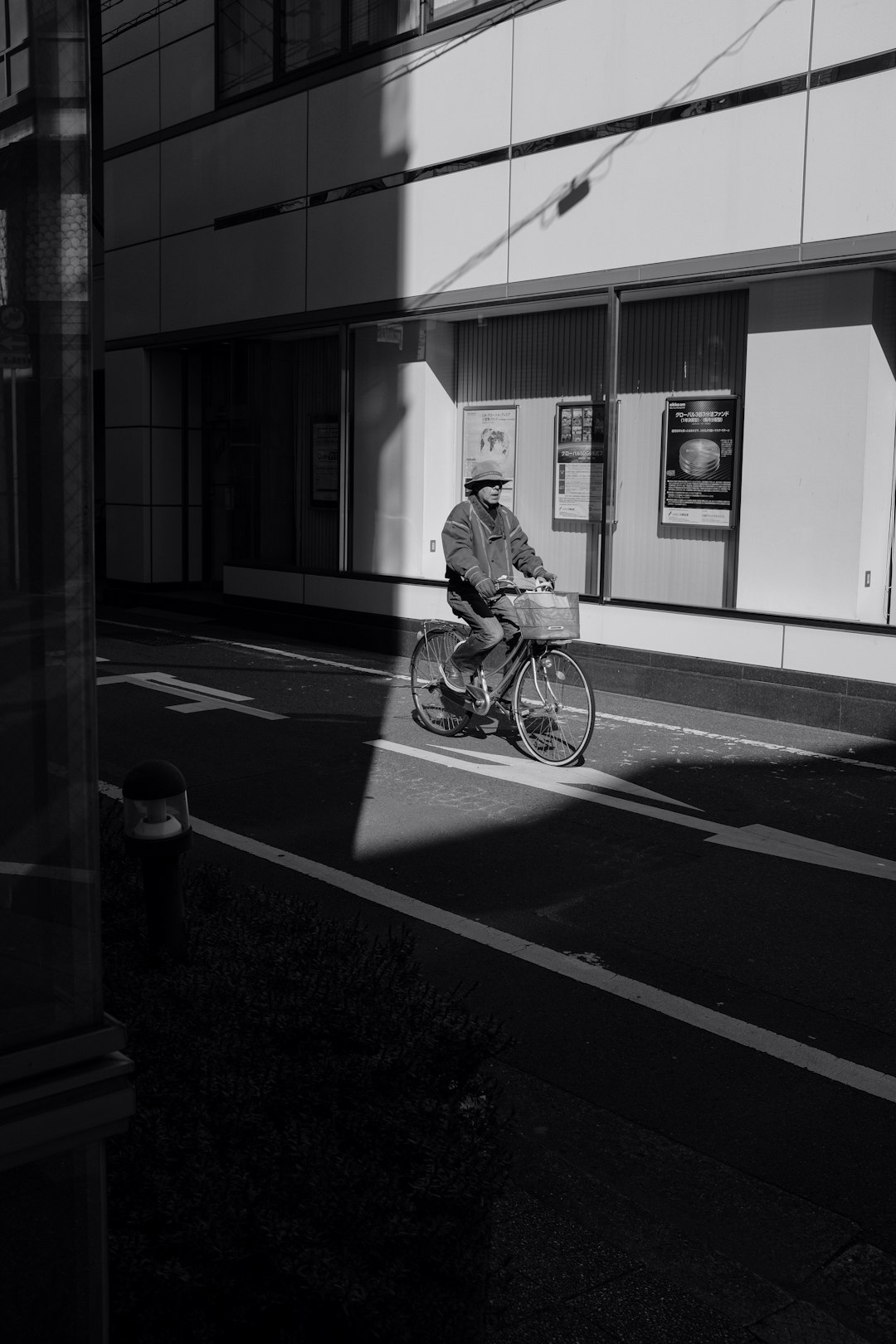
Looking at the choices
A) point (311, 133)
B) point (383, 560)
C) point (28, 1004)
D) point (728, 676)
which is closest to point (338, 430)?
point (383, 560)

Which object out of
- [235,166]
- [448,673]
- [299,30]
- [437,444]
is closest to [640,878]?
[448,673]

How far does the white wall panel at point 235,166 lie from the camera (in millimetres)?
16172

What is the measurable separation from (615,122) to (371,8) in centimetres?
442

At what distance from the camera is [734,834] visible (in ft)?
24.5

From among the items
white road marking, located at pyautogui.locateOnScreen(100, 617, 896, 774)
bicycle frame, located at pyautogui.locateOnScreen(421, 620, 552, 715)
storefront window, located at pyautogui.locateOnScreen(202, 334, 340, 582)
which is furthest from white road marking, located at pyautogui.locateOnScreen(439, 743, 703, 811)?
storefront window, located at pyautogui.locateOnScreen(202, 334, 340, 582)

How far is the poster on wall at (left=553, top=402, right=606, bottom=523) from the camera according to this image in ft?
43.7

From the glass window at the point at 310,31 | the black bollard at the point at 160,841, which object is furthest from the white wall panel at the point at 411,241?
the black bollard at the point at 160,841

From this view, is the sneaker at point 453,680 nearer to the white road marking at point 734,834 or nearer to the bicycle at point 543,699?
the bicycle at point 543,699

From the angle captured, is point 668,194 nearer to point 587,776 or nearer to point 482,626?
point 482,626

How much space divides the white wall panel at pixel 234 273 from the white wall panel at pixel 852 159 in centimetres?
727

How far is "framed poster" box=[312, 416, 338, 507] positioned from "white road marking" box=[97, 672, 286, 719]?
437cm

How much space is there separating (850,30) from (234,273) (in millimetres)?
9259

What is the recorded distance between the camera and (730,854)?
23.2 feet

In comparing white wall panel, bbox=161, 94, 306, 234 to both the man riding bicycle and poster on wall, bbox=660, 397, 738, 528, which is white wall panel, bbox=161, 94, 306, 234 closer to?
poster on wall, bbox=660, 397, 738, 528
